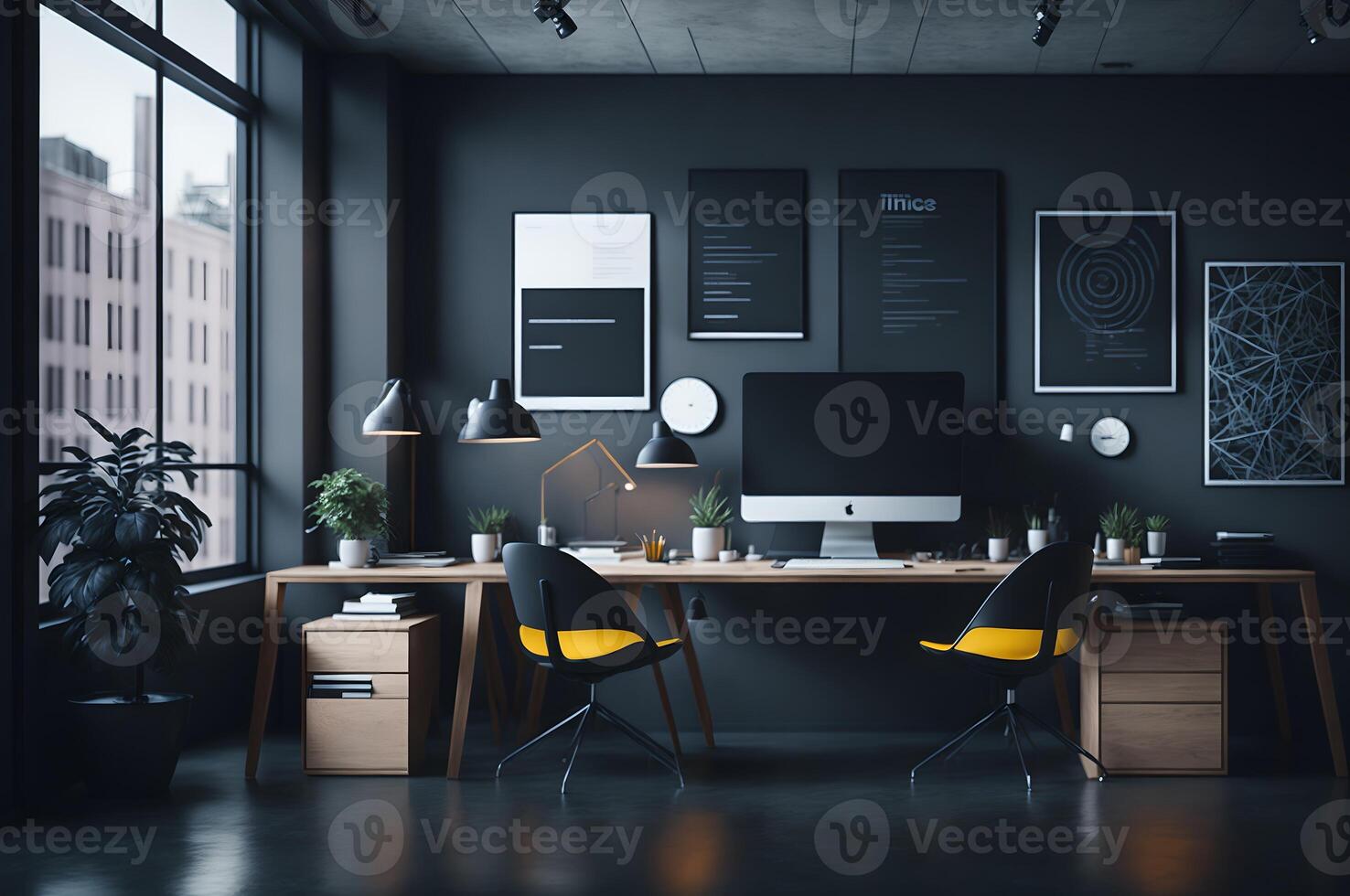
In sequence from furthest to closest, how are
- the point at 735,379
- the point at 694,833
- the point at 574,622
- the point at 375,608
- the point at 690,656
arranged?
1. the point at 735,379
2. the point at 690,656
3. the point at 375,608
4. the point at 574,622
5. the point at 694,833

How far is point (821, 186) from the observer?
506cm

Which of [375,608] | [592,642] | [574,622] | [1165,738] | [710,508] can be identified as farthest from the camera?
[710,508]

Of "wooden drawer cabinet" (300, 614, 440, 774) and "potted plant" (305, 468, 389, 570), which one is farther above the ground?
"potted plant" (305, 468, 389, 570)

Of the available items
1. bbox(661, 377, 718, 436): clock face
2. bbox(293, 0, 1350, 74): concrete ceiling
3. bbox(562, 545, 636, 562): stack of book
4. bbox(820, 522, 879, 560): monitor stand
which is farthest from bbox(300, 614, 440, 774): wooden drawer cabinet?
bbox(293, 0, 1350, 74): concrete ceiling

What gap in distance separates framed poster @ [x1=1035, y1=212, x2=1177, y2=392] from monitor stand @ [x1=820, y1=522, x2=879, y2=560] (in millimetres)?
1037

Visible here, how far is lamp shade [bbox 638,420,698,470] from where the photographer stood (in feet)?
15.1

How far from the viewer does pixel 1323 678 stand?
13.7 feet

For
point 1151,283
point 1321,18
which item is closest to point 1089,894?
point 1151,283

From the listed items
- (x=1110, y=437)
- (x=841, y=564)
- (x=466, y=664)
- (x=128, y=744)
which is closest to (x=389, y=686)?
(x=466, y=664)

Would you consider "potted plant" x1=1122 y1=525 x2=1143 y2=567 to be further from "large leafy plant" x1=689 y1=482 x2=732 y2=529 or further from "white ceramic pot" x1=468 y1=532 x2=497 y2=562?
"white ceramic pot" x1=468 y1=532 x2=497 y2=562

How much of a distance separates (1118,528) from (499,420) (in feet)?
8.38

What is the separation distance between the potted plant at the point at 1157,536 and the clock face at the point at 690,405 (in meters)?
1.89

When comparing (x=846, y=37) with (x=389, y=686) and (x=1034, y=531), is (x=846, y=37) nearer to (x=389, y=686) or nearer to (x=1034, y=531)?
(x=1034, y=531)

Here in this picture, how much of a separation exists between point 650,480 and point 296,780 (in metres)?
1.93
